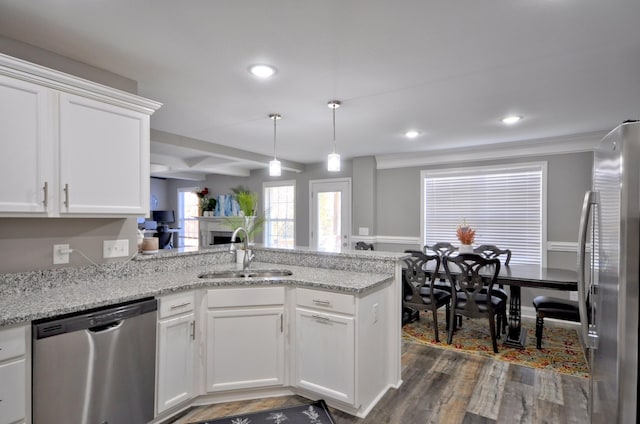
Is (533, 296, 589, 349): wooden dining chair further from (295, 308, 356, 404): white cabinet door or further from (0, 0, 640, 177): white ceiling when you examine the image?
(295, 308, 356, 404): white cabinet door

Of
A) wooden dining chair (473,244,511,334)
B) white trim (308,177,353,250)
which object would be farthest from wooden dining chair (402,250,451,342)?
white trim (308,177,353,250)

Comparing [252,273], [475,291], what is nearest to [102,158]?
[252,273]

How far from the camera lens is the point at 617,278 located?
48.6 inches

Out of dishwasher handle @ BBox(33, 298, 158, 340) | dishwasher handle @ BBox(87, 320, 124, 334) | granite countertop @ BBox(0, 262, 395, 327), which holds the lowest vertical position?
dishwasher handle @ BBox(87, 320, 124, 334)

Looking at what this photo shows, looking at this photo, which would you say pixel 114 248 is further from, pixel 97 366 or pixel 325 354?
pixel 325 354

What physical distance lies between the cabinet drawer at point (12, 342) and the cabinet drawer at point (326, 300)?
1516 mm

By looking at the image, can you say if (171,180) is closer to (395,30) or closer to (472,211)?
(472,211)

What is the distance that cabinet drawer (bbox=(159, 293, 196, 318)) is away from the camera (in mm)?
2158

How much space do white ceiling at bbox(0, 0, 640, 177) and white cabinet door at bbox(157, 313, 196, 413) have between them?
1.75m

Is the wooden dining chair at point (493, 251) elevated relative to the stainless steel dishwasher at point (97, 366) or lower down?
elevated

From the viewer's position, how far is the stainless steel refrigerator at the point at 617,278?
1.18 metres

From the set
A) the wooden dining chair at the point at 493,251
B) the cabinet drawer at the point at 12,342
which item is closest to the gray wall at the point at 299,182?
the wooden dining chair at the point at 493,251

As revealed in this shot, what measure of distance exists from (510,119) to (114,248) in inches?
151

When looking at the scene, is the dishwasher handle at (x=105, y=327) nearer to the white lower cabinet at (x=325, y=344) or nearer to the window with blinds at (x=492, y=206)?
the white lower cabinet at (x=325, y=344)
